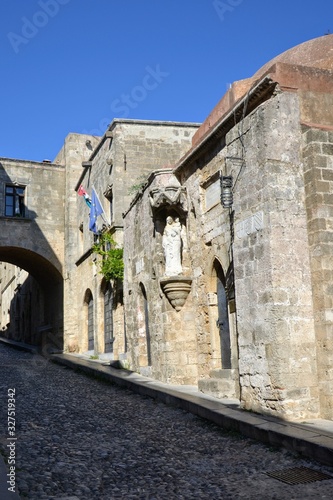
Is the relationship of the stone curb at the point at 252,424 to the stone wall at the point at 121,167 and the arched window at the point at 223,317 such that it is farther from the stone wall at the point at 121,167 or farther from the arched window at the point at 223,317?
the stone wall at the point at 121,167

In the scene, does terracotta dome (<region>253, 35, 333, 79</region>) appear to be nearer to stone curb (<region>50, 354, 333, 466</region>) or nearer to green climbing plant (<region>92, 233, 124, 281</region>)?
stone curb (<region>50, 354, 333, 466</region>)

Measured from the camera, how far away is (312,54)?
8.34 m

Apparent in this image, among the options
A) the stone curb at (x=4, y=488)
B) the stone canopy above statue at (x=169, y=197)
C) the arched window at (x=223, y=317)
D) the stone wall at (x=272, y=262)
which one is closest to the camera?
the stone curb at (x=4, y=488)

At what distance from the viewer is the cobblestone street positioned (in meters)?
4.12

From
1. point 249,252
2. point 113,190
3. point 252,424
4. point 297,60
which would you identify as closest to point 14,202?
point 113,190

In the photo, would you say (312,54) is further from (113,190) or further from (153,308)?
(113,190)

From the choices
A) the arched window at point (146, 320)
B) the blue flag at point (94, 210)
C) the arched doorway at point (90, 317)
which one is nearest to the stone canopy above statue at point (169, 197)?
the arched window at point (146, 320)

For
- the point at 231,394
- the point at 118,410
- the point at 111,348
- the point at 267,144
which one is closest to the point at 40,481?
the point at 118,410

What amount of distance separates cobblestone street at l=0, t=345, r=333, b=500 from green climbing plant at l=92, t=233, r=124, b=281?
632 cm

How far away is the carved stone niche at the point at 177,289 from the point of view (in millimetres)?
9429

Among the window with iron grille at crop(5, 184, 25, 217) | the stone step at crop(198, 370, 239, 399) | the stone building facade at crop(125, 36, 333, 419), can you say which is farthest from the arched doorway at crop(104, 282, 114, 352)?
the stone step at crop(198, 370, 239, 399)

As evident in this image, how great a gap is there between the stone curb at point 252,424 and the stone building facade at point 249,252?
1.01ft

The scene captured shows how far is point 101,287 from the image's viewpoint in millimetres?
16344

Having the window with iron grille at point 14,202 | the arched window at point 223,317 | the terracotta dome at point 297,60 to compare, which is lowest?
the arched window at point 223,317
